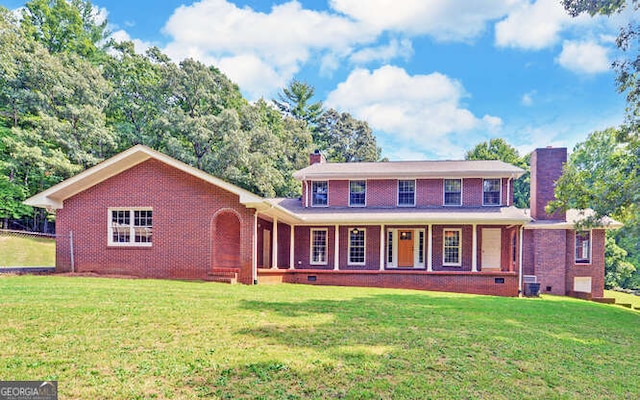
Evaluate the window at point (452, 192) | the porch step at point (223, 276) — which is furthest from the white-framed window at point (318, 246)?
the window at point (452, 192)

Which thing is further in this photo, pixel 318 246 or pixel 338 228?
pixel 318 246

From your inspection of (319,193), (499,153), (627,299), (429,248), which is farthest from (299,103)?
(627,299)

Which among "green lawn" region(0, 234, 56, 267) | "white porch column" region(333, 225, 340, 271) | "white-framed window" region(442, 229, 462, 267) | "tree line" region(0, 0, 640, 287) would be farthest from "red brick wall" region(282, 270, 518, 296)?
"green lawn" region(0, 234, 56, 267)

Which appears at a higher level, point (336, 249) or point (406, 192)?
point (406, 192)

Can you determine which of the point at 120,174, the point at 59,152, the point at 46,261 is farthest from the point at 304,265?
the point at 59,152

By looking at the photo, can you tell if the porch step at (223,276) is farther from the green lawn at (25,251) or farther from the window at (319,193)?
the green lawn at (25,251)

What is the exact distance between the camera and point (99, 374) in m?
4.15

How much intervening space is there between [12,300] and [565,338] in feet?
34.2

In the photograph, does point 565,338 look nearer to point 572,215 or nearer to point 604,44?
point 604,44

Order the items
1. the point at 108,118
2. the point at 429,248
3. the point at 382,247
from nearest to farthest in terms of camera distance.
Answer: the point at 429,248 < the point at 382,247 < the point at 108,118

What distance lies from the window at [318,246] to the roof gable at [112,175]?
6.39 meters

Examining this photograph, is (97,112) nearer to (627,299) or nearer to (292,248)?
(292,248)

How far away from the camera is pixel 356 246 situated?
19.1 meters

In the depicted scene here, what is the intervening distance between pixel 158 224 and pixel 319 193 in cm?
855
